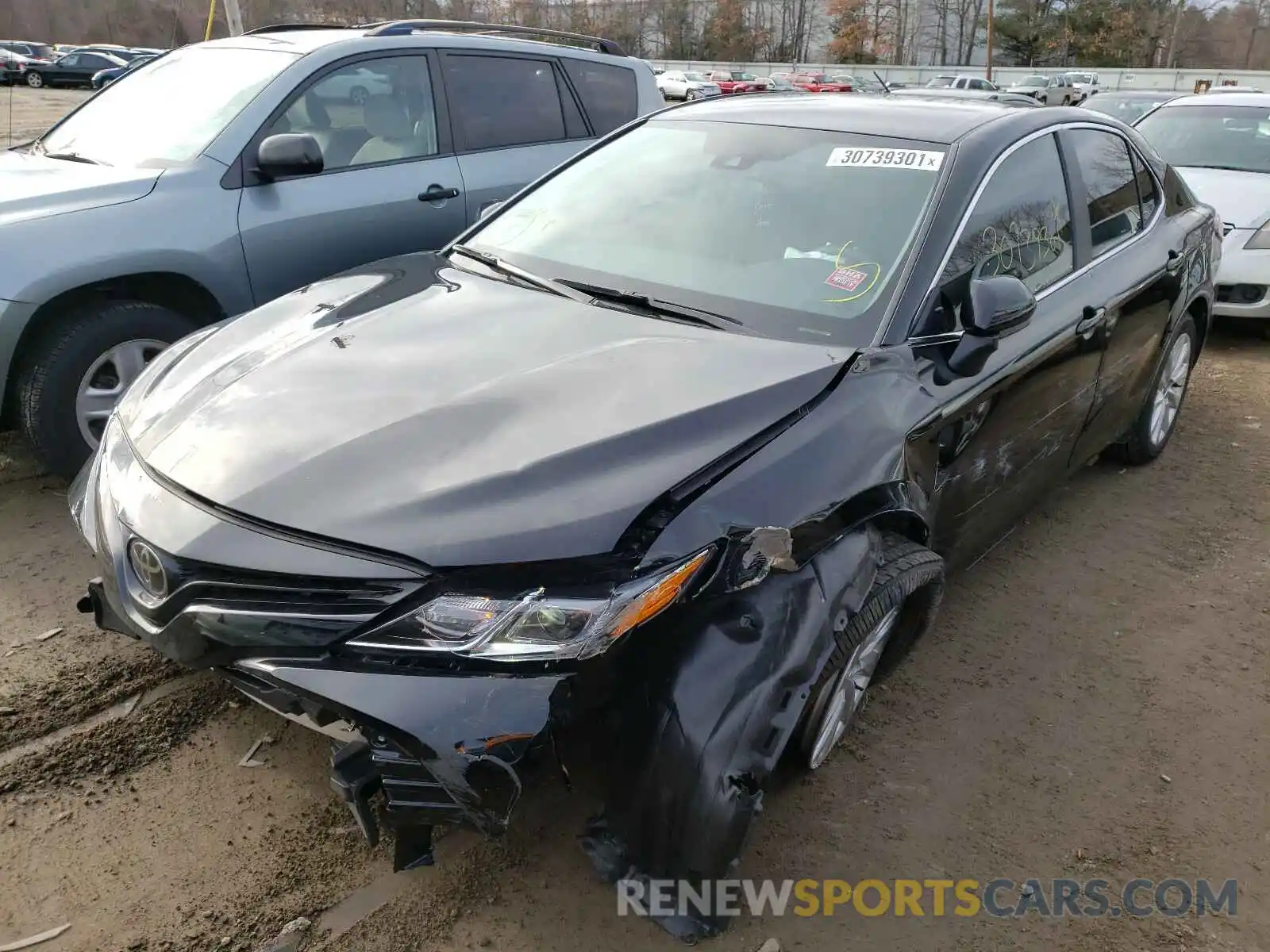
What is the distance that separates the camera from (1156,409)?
4.54 meters

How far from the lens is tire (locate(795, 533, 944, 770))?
2.14 metres

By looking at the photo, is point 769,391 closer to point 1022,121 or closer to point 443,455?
point 443,455

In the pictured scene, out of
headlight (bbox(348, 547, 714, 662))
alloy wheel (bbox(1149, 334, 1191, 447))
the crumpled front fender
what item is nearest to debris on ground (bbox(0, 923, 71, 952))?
headlight (bbox(348, 547, 714, 662))

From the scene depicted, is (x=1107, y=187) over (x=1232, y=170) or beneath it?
over

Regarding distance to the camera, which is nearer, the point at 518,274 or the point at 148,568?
the point at 148,568

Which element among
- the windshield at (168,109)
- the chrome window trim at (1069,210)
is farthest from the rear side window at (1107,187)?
the windshield at (168,109)

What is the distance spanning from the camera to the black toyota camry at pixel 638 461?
177 cm

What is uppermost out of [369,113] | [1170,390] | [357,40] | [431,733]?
[357,40]

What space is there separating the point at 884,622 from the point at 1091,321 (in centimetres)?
154

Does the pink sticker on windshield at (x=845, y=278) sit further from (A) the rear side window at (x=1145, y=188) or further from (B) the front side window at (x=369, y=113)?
(B) the front side window at (x=369, y=113)

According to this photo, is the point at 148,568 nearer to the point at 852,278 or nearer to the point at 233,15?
the point at 852,278

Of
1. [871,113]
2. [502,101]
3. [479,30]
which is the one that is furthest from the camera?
[479,30]

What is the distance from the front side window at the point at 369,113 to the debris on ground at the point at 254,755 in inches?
111

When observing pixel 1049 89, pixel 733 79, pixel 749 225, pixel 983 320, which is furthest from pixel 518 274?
pixel 733 79
